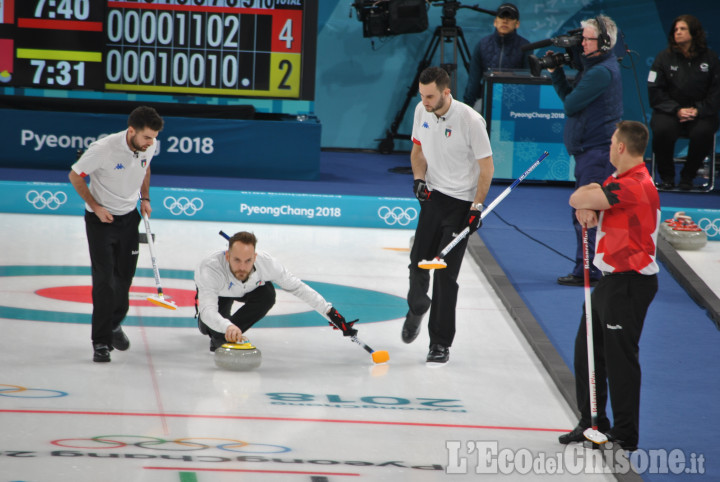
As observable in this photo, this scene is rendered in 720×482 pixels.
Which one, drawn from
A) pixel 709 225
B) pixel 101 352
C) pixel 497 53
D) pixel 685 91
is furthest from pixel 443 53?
pixel 101 352

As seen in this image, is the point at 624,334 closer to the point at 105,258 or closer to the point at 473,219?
the point at 473,219

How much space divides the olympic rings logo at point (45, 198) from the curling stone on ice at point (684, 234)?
5443mm

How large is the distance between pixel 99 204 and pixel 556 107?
6758 millimetres

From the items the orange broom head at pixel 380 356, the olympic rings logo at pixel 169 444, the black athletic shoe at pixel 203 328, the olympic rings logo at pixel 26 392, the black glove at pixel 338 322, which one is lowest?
the olympic rings logo at pixel 169 444

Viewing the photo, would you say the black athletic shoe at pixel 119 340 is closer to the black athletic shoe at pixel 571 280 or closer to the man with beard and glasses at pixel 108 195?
the man with beard and glasses at pixel 108 195

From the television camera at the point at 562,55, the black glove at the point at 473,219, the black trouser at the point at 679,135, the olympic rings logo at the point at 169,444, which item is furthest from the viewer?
the black trouser at the point at 679,135

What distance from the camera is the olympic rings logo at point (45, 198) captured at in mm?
9047

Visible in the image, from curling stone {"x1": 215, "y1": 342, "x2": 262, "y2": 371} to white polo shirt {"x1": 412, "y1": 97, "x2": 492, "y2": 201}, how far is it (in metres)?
1.38

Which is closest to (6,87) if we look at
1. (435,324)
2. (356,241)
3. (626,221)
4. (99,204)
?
(356,241)

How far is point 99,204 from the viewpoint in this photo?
17.3 ft

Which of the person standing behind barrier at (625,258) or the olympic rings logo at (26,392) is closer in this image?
the person standing behind barrier at (625,258)

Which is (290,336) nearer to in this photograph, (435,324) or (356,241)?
(435,324)

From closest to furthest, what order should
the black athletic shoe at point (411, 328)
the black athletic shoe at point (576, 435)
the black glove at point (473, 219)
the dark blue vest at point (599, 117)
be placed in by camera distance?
the black athletic shoe at point (576, 435) < the black glove at point (473, 219) < the black athletic shoe at point (411, 328) < the dark blue vest at point (599, 117)

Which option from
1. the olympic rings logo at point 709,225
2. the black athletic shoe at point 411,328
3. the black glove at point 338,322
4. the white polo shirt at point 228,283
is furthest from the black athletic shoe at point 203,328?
the olympic rings logo at point 709,225
